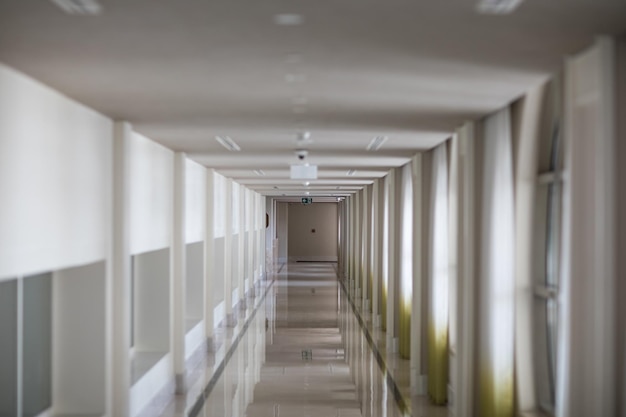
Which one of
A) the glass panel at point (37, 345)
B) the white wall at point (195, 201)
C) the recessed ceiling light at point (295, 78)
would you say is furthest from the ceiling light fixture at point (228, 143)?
the recessed ceiling light at point (295, 78)

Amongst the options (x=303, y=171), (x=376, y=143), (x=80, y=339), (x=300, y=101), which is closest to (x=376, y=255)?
(x=303, y=171)

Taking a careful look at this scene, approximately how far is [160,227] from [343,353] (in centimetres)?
471

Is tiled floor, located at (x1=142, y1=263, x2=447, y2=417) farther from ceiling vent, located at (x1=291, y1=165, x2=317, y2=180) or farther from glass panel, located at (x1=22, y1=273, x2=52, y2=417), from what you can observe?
ceiling vent, located at (x1=291, y1=165, x2=317, y2=180)

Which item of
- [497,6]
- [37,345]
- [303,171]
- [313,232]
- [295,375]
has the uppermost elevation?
[497,6]

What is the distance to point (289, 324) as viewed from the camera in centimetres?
1727

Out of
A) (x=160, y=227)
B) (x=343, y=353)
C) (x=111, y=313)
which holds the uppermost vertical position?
(x=160, y=227)

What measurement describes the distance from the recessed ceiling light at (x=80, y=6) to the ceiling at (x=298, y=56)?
0.06 m

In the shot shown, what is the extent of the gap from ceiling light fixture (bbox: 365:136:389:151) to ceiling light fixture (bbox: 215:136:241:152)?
5.37ft

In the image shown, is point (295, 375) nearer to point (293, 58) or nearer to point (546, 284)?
point (546, 284)

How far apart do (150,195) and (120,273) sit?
1891 mm

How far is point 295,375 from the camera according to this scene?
11.4m

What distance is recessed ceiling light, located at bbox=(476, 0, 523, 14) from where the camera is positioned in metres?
3.48

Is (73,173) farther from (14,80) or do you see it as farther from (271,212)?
(271,212)

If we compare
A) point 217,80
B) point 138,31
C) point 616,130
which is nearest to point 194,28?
point 138,31
